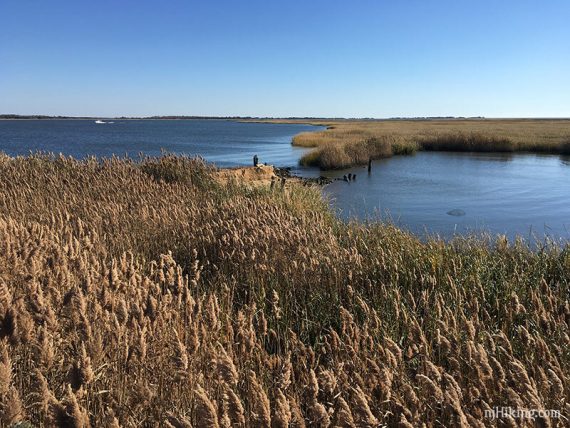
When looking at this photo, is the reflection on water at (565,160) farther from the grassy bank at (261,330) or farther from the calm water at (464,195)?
the grassy bank at (261,330)

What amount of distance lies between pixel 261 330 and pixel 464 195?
19.7 metres

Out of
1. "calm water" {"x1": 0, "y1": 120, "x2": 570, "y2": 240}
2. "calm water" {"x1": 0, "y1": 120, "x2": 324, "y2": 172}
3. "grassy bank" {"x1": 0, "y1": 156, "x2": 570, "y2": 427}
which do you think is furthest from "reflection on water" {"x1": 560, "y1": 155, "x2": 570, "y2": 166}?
"grassy bank" {"x1": 0, "y1": 156, "x2": 570, "y2": 427}

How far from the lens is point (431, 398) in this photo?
220 cm

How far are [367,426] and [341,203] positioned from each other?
16.9m

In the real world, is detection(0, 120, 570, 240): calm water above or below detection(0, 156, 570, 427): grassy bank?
below

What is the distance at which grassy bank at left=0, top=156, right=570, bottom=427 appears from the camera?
198 cm

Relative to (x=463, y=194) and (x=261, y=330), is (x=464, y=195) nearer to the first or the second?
(x=463, y=194)

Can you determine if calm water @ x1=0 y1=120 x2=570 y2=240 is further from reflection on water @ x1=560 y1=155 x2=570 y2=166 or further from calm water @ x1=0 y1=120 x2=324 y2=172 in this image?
calm water @ x1=0 y1=120 x2=324 y2=172

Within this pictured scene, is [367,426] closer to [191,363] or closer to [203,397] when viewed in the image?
[203,397]

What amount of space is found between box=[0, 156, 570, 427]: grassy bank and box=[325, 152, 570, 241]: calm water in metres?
4.96

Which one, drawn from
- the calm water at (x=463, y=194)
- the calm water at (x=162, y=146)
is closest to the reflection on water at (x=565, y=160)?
the calm water at (x=463, y=194)

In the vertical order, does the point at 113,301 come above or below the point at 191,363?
above

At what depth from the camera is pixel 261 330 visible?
11.5 ft

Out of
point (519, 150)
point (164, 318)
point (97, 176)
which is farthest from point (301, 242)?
point (519, 150)
